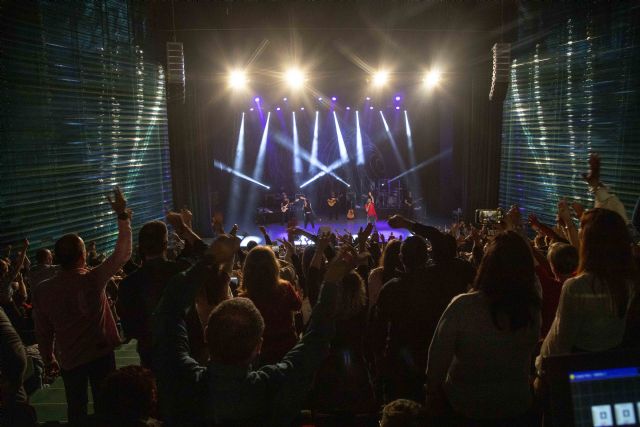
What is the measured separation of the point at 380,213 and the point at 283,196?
3.53 metres

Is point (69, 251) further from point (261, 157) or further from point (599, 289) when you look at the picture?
point (261, 157)

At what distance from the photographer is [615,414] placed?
0.85 m

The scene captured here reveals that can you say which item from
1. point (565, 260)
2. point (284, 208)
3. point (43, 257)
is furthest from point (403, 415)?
point (284, 208)

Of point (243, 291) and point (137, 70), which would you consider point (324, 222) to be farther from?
point (243, 291)

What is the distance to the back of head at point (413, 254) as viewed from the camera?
246cm

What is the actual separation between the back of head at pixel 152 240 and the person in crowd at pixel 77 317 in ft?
0.62

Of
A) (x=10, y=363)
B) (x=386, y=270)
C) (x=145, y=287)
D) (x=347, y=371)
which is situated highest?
(x=145, y=287)

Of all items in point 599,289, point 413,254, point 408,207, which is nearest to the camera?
point 599,289

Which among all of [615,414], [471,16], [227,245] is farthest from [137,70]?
[615,414]

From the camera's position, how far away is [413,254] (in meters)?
2.46

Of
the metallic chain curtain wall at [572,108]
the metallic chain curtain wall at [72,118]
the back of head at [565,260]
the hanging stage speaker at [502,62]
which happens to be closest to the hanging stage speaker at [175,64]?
the metallic chain curtain wall at [72,118]

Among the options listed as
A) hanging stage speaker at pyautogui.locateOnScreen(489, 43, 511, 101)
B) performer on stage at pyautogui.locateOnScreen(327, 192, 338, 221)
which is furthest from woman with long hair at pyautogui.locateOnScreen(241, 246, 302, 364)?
performer on stage at pyautogui.locateOnScreen(327, 192, 338, 221)

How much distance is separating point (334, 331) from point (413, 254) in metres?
1.10

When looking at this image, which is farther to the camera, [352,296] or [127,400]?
[352,296]
